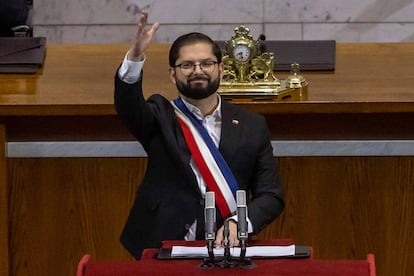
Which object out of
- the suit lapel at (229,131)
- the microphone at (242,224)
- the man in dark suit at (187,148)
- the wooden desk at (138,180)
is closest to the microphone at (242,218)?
the microphone at (242,224)

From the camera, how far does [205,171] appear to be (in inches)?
140

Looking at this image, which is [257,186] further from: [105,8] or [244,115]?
[105,8]

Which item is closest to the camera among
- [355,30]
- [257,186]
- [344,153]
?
[257,186]

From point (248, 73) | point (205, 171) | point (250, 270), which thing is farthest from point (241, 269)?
point (248, 73)

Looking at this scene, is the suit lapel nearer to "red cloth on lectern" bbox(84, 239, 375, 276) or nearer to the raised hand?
the raised hand

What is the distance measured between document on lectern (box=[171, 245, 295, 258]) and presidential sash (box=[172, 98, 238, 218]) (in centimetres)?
49

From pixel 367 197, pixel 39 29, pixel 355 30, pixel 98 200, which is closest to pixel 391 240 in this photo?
pixel 367 197

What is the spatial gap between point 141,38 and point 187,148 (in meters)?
0.38

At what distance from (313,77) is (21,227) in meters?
1.23

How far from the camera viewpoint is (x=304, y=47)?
195 inches

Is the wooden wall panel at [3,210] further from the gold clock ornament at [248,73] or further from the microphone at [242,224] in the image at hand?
the microphone at [242,224]

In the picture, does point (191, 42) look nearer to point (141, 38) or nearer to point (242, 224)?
point (141, 38)

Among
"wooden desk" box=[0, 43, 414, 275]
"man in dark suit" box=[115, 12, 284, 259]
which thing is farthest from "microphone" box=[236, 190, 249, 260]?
"wooden desk" box=[0, 43, 414, 275]

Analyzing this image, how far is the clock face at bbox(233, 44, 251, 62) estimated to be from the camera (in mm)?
4426
